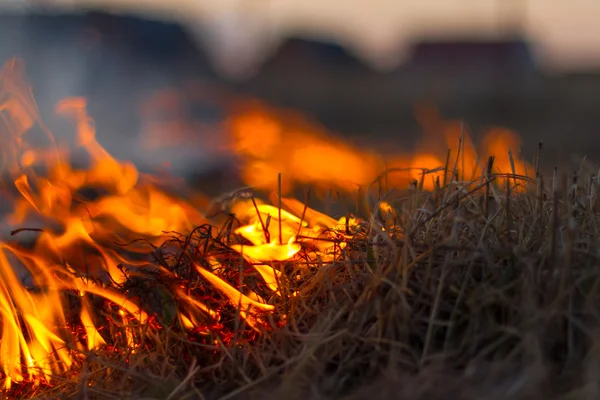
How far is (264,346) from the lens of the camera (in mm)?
2500

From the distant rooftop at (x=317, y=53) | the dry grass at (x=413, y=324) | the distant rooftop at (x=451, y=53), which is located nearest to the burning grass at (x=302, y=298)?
the dry grass at (x=413, y=324)

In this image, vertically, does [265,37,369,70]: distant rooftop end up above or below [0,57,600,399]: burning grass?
above

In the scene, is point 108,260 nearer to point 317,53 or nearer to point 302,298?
point 302,298

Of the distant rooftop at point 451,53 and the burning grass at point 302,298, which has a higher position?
the distant rooftop at point 451,53

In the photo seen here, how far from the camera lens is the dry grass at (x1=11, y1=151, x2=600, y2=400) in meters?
2.03

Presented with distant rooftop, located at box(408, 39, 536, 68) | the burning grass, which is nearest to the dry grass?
the burning grass

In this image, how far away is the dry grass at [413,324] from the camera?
79.7 inches

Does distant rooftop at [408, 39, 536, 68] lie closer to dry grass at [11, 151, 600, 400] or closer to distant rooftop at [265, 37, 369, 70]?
distant rooftop at [265, 37, 369, 70]

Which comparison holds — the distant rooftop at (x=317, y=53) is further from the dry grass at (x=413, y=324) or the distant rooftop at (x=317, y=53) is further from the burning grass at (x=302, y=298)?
the dry grass at (x=413, y=324)

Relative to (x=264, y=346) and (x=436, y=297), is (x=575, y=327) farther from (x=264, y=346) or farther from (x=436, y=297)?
(x=264, y=346)

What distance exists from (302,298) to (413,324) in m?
0.41

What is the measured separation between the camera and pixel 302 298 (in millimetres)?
2564

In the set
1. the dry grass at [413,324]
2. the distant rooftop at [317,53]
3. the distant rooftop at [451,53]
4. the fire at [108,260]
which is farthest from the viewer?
the distant rooftop at [451,53]

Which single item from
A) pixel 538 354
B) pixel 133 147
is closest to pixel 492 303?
pixel 538 354
